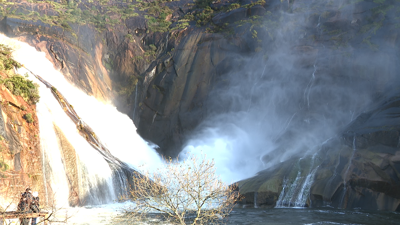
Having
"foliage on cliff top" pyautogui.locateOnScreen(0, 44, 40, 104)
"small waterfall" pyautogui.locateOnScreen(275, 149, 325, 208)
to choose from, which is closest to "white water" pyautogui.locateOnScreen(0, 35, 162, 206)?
"foliage on cliff top" pyautogui.locateOnScreen(0, 44, 40, 104)

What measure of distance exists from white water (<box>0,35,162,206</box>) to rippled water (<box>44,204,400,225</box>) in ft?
5.73

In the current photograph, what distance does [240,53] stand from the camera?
162ft

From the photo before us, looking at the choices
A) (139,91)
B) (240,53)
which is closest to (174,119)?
(139,91)

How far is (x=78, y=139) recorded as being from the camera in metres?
28.0

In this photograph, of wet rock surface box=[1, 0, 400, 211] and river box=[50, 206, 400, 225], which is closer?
river box=[50, 206, 400, 225]

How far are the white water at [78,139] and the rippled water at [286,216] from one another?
1.75 metres

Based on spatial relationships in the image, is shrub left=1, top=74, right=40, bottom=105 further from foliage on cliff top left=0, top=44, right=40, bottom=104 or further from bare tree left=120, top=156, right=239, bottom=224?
bare tree left=120, top=156, right=239, bottom=224

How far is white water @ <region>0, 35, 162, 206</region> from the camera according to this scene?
967 inches

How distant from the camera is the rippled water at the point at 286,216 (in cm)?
2100

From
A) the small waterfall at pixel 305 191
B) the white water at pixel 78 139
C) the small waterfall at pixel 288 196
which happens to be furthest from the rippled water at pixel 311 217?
the white water at pixel 78 139

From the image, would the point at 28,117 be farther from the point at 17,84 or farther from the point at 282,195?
the point at 282,195

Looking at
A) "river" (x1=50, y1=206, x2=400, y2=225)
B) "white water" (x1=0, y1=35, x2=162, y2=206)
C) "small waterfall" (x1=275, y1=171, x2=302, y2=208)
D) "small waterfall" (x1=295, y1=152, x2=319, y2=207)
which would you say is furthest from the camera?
"small waterfall" (x1=275, y1=171, x2=302, y2=208)

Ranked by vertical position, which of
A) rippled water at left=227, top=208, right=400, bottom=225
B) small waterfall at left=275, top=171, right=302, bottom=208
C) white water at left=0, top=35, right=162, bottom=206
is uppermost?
white water at left=0, top=35, right=162, bottom=206

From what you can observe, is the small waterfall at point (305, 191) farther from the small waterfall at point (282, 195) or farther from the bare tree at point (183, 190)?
the bare tree at point (183, 190)
